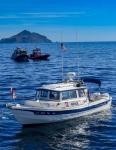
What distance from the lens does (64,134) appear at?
93.9ft

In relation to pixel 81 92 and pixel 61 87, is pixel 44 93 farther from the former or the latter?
pixel 81 92

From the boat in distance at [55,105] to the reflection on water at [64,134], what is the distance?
0.63 m

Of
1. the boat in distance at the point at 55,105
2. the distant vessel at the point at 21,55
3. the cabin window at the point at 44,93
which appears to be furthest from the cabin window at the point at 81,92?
the distant vessel at the point at 21,55

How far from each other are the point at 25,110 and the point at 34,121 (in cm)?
144

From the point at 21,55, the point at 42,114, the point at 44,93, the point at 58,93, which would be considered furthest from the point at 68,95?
the point at 21,55

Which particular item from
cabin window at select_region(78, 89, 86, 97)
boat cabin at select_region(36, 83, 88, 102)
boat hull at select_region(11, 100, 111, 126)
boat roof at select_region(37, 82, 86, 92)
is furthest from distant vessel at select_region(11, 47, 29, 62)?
boat hull at select_region(11, 100, 111, 126)

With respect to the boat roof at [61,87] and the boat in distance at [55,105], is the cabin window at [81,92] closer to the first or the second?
the boat in distance at [55,105]

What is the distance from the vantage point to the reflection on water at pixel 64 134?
1024 inches

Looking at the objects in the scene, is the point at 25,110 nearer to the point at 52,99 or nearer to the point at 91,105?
the point at 52,99

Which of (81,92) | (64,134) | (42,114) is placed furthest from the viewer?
(81,92)

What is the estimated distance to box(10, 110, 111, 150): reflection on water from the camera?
26019mm

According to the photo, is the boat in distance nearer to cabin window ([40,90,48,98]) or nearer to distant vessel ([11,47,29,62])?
cabin window ([40,90,48,98])

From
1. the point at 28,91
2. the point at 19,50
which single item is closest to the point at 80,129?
the point at 28,91

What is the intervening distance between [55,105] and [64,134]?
10.2 ft
